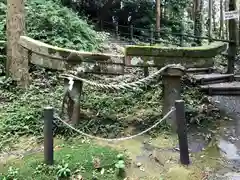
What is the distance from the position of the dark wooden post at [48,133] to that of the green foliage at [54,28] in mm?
6438

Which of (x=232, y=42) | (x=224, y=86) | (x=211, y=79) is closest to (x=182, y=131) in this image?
(x=224, y=86)

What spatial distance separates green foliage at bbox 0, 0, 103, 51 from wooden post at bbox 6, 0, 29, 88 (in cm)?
204

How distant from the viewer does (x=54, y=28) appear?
12117 millimetres

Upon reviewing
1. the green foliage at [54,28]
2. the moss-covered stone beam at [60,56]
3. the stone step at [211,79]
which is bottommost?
the stone step at [211,79]

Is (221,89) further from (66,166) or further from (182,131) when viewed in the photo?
(66,166)

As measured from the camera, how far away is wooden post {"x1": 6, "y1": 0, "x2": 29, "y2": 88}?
357 inches

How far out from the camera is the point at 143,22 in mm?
21875

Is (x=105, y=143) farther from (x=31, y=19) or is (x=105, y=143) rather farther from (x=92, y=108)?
(x=31, y=19)

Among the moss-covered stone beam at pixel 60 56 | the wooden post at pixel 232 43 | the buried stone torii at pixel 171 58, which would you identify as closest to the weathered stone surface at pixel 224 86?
the wooden post at pixel 232 43

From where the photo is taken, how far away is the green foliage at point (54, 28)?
1162 centimetres

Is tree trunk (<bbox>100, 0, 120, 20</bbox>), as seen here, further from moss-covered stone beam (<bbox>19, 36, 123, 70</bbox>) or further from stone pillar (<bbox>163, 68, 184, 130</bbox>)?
stone pillar (<bbox>163, 68, 184, 130</bbox>)

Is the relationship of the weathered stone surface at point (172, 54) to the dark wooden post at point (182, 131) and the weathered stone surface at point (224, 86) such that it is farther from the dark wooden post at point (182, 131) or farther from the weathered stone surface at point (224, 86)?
the weathered stone surface at point (224, 86)

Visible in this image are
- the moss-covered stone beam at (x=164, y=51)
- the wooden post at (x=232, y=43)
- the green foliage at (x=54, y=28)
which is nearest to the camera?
the moss-covered stone beam at (x=164, y=51)

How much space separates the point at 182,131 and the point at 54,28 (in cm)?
785
